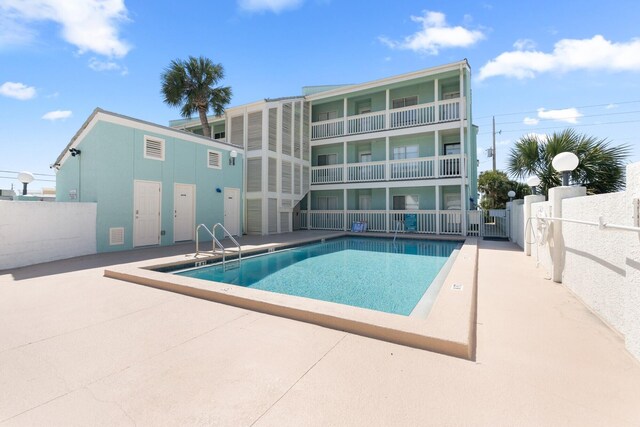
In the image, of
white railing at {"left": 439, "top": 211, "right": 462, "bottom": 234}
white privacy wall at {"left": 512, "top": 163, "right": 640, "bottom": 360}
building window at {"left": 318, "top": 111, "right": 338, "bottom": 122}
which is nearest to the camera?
white privacy wall at {"left": 512, "top": 163, "right": 640, "bottom": 360}

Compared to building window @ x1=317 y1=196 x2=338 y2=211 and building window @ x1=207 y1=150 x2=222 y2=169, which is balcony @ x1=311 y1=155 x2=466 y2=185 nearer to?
building window @ x1=317 y1=196 x2=338 y2=211

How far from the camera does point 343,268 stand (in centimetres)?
816

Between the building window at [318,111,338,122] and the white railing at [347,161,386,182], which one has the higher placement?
the building window at [318,111,338,122]

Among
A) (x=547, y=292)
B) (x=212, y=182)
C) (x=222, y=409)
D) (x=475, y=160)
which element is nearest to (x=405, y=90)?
(x=475, y=160)

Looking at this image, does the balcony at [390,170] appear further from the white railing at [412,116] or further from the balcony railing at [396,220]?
the white railing at [412,116]

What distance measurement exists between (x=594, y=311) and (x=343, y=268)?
5.26m

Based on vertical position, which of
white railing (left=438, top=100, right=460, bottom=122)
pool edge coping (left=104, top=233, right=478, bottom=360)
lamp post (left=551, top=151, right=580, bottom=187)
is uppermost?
white railing (left=438, top=100, right=460, bottom=122)

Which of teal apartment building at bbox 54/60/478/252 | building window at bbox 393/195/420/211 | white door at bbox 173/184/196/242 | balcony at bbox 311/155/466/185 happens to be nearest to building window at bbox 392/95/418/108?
teal apartment building at bbox 54/60/478/252

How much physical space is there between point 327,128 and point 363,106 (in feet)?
9.43

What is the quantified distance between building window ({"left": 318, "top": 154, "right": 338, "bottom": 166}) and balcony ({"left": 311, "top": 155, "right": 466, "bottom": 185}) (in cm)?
140

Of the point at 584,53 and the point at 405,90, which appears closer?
the point at 584,53

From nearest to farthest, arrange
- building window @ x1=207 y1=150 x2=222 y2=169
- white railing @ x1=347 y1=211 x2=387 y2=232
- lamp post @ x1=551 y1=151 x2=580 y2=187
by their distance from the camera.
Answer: lamp post @ x1=551 y1=151 x2=580 y2=187 → building window @ x1=207 y1=150 x2=222 y2=169 → white railing @ x1=347 y1=211 x2=387 y2=232

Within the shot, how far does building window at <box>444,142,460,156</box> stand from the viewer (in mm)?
16188

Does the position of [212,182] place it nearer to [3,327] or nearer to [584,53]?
[3,327]
